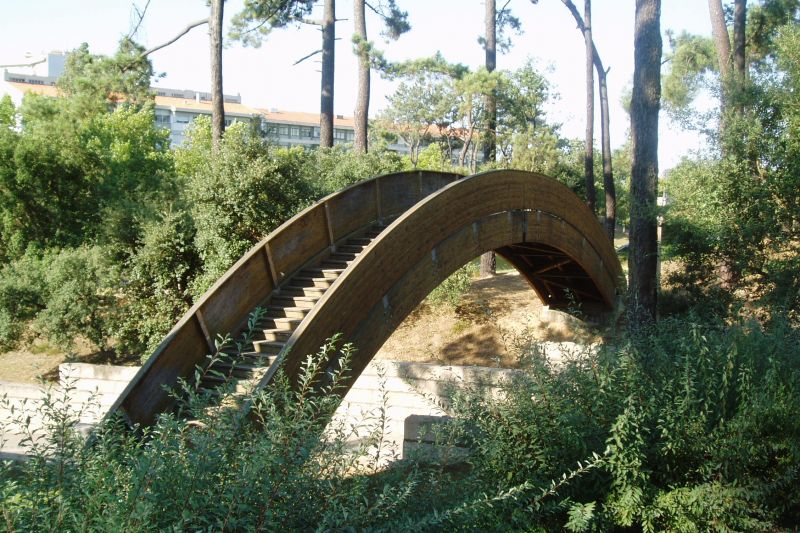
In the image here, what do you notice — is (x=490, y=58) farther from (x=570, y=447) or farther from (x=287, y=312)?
(x=570, y=447)

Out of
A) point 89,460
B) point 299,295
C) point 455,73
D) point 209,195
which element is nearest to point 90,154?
point 209,195

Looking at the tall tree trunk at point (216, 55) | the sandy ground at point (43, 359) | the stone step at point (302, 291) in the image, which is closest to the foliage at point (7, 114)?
the sandy ground at point (43, 359)

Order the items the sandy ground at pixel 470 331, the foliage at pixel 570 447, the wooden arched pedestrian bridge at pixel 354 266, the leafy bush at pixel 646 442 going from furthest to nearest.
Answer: the sandy ground at pixel 470 331 < the wooden arched pedestrian bridge at pixel 354 266 < the leafy bush at pixel 646 442 < the foliage at pixel 570 447

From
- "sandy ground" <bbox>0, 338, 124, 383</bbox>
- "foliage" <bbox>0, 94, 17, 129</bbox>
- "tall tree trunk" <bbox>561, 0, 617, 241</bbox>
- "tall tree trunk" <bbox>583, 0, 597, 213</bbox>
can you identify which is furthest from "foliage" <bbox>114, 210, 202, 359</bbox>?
"tall tree trunk" <bbox>583, 0, 597, 213</bbox>

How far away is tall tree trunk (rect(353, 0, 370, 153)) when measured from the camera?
811 inches

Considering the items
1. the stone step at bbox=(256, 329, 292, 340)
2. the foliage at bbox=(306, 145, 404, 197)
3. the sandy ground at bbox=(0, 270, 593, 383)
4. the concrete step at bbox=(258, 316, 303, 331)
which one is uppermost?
the foliage at bbox=(306, 145, 404, 197)

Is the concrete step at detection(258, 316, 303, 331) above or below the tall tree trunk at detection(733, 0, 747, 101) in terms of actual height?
below

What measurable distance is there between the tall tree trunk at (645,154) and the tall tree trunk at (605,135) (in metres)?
10.6

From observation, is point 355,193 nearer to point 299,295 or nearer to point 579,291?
point 299,295

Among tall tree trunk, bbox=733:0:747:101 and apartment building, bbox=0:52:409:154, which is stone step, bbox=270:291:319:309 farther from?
apartment building, bbox=0:52:409:154

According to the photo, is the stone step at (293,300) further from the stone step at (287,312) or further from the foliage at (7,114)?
the foliage at (7,114)

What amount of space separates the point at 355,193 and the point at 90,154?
12.3m

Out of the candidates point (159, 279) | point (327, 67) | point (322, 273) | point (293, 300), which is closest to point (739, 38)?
point (327, 67)

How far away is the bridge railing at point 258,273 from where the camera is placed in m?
7.51
